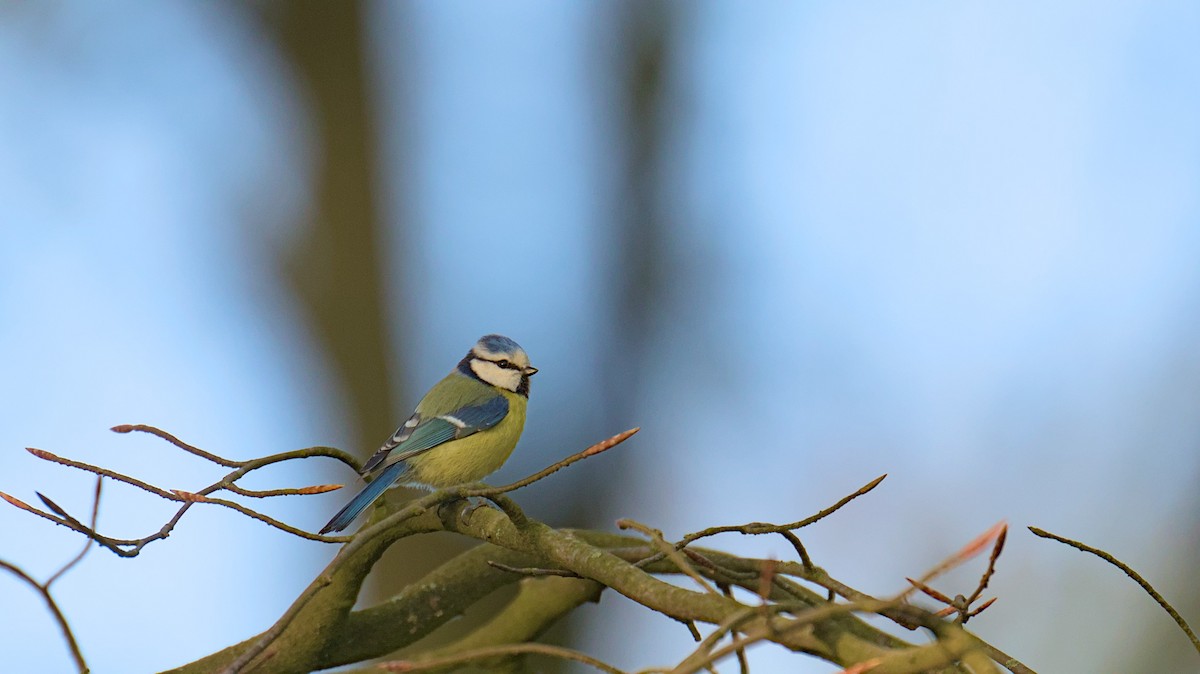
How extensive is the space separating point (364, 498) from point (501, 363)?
79cm

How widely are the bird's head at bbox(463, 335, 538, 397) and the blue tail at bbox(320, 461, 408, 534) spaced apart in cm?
56

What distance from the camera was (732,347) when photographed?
5.35m

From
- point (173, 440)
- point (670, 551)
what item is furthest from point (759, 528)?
point (173, 440)

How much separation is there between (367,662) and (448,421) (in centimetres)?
66

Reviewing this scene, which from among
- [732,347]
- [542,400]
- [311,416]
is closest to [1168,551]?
[732,347]

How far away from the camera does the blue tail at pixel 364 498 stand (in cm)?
241

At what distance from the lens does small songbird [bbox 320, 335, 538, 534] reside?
2.71 m

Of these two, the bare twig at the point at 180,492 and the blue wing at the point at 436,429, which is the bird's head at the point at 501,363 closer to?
the blue wing at the point at 436,429

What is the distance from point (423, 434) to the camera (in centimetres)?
280

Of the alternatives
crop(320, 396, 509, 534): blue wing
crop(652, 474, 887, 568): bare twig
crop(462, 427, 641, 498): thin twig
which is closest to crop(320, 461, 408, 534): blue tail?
crop(320, 396, 509, 534): blue wing

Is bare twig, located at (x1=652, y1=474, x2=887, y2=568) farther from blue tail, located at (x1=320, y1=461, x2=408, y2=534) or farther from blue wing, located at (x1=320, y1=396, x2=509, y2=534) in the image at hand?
blue wing, located at (x1=320, y1=396, x2=509, y2=534)

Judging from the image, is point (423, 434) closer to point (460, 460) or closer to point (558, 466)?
point (460, 460)

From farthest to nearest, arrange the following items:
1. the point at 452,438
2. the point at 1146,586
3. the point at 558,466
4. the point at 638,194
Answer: the point at 638,194
the point at 452,438
the point at 1146,586
the point at 558,466

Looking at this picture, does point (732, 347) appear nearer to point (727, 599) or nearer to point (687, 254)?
point (687, 254)
